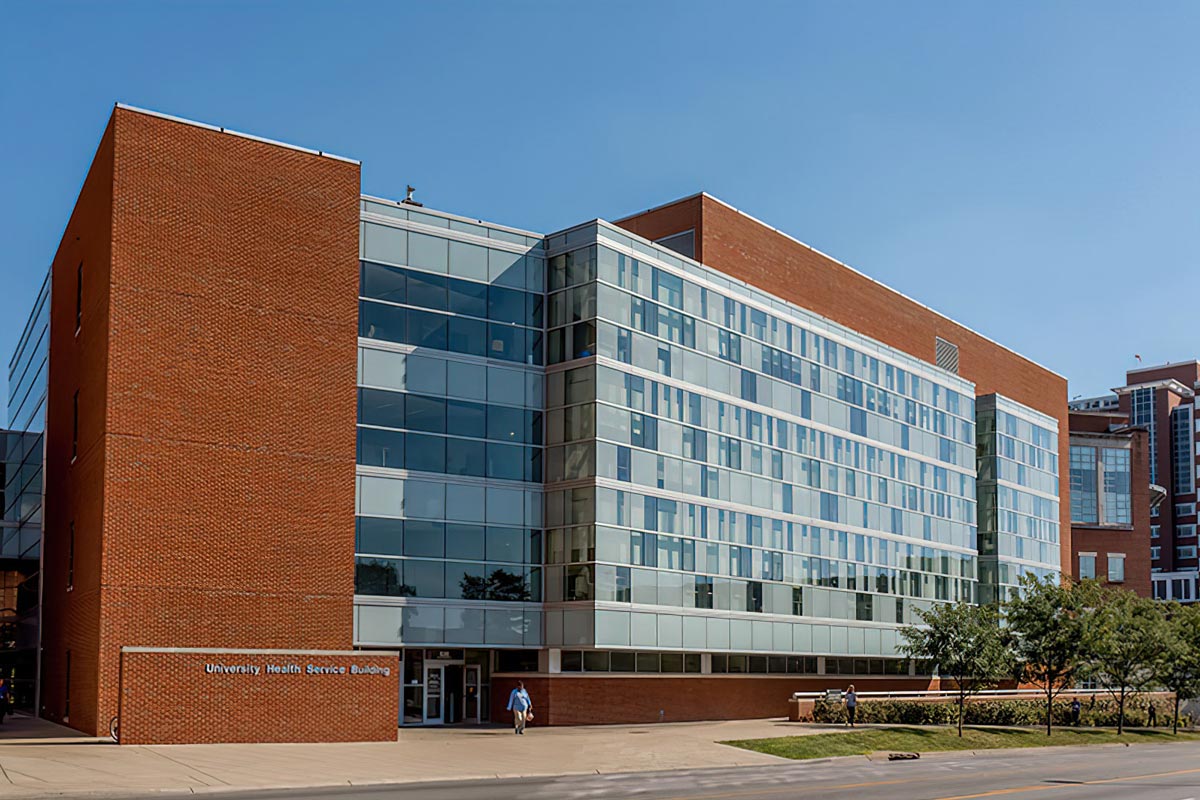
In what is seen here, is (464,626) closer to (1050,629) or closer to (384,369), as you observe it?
(384,369)

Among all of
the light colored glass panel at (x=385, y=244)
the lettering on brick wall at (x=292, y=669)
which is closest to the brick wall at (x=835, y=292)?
the light colored glass panel at (x=385, y=244)

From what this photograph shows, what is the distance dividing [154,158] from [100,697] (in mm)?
14342

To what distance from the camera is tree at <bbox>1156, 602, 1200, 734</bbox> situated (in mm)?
54719

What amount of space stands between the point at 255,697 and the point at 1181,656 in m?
39.7

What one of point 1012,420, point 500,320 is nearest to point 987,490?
point 1012,420

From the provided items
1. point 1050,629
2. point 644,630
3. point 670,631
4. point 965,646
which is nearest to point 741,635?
point 670,631

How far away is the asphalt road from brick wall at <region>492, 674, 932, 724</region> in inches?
418

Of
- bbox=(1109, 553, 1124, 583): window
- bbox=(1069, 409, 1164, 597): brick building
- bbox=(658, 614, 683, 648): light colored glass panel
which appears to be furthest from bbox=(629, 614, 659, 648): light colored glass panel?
bbox=(1109, 553, 1124, 583): window

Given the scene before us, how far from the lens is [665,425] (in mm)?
46656

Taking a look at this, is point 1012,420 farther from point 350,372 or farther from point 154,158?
point 154,158

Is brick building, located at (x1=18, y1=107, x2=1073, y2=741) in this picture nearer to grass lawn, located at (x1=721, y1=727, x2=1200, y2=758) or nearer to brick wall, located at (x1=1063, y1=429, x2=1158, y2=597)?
grass lawn, located at (x1=721, y1=727, x2=1200, y2=758)

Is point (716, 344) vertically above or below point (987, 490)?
above

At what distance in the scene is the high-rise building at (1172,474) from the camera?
135250 mm

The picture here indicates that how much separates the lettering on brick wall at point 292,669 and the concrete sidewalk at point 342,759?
6.23 ft
